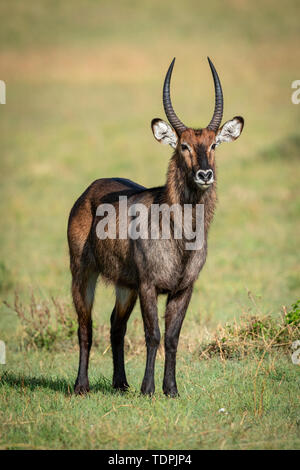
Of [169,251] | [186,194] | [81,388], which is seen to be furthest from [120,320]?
[186,194]

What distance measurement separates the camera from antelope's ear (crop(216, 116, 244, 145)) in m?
6.64

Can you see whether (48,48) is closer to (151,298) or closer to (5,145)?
(5,145)

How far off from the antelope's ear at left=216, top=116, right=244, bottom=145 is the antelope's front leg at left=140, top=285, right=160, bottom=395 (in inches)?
58.0

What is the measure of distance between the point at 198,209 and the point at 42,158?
1911cm

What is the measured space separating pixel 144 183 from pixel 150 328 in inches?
586

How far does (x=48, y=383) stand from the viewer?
6969 millimetres

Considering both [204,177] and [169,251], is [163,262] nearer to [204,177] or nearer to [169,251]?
[169,251]

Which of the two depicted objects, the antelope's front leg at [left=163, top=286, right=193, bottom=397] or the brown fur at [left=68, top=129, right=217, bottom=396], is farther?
the antelope's front leg at [left=163, top=286, right=193, bottom=397]

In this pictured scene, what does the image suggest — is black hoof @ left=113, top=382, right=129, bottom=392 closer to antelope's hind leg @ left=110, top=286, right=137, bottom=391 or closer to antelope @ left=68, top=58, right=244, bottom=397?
antelope @ left=68, top=58, right=244, bottom=397

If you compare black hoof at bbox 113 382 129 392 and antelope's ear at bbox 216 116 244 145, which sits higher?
antelope's ear at bbox 216 116 244 145

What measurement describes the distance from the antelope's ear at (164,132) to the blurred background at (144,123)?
2078 mm
